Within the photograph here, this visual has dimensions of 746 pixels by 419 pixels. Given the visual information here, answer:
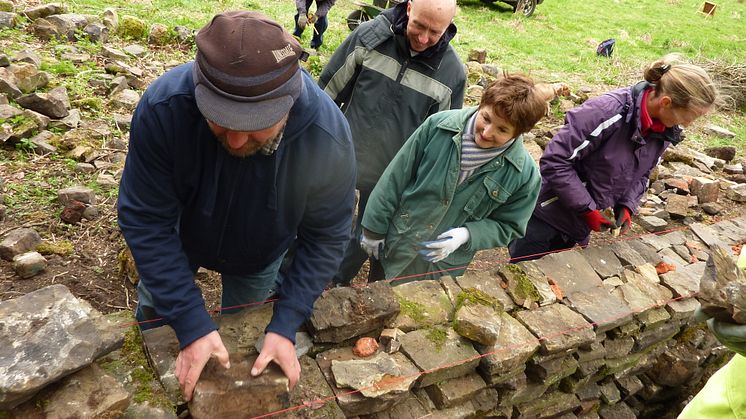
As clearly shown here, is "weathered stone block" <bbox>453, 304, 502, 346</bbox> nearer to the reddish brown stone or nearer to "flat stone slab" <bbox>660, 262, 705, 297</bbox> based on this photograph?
"flat stone slab" <bbox>660, 262, 705, 297</bbox>

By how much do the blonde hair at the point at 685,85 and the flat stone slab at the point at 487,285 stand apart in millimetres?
1501

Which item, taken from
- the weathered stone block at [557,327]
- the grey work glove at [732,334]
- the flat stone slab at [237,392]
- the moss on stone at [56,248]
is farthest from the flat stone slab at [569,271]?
the moss on stone at [56,248]

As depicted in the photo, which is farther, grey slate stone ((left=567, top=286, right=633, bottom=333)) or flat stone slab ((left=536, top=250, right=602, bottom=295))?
flat stone slab ((left=536, top=250, right=602, bottom=295))

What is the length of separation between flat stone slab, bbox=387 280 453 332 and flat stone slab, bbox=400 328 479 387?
2.3 inches

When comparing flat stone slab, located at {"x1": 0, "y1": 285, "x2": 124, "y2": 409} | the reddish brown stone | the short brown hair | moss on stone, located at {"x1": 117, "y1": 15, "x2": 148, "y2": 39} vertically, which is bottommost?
the reddish brown stone

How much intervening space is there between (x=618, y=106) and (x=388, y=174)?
58.8 inches

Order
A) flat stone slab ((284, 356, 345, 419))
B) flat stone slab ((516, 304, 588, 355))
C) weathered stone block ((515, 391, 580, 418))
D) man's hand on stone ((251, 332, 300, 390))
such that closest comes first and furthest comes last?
man's hand on stone ((251, 332, 300, 390)) < flat stone slab ((284, 356, 345, 419)) < flat stone slab ((516, 304, 588, 355)) < weathered stone block ((515, 391, 580, 418))

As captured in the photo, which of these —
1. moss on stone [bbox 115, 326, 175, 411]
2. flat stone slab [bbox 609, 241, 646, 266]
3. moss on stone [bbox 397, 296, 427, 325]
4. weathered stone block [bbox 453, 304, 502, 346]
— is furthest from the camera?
flat stone slab [bbox 609, 241, 646, 266]

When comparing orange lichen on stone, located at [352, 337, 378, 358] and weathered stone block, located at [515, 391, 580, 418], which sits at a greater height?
orange lichen on stone, located at [352, 337, 378, 358]

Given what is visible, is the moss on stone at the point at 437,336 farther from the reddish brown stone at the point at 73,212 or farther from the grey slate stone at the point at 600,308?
the reddish brown stone at the point at 73,212

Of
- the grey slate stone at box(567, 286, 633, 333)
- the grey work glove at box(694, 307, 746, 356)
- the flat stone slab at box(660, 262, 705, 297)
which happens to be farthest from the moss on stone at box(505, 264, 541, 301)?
the flat stone slab at box(660, 262, 705, 297)

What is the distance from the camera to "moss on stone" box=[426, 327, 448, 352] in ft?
8.20

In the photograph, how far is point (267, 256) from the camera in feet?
7.74

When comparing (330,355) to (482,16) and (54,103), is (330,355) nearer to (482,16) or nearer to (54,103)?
(54,103)
